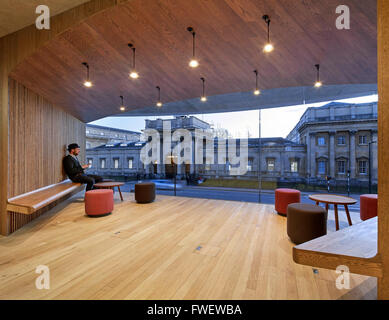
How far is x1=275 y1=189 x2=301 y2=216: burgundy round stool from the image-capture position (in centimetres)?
360

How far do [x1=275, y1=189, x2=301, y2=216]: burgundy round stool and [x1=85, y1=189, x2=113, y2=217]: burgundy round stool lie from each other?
3.71 meters

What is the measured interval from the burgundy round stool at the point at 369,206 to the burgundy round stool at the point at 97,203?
16.3 feet

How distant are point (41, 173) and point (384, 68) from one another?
560 centimetres

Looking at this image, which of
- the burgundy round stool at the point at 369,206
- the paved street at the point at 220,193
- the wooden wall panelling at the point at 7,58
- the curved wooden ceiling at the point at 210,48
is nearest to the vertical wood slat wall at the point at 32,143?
the wooden wall panelling at the point at 7,58

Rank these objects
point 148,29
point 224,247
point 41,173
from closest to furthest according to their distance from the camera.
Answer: point 224,247
point 148,29
point 41,173

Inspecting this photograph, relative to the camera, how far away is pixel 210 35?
2.65m

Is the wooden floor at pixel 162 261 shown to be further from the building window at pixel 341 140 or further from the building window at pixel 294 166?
the building window at pixel 341 140

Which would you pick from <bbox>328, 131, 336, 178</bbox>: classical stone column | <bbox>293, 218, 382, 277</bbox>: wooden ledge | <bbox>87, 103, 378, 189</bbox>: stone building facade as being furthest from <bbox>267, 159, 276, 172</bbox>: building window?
<bbox>293, 218, 382, 277</bbox>: wooden ledge

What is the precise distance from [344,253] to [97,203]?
392 centimetres

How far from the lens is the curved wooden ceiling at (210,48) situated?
226 cm

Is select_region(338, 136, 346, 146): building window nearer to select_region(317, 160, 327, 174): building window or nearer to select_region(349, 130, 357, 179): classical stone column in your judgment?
select_region(349, 130, 357, 179): classical stone column

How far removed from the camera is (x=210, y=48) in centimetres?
A: 293
